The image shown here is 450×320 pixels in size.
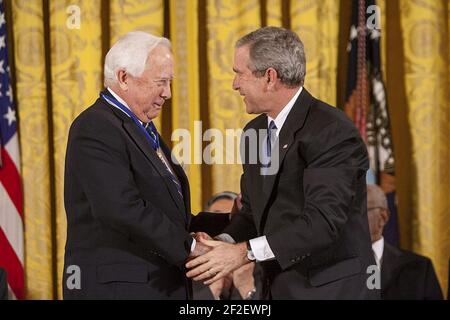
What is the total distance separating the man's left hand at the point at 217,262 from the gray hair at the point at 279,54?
1.98ft

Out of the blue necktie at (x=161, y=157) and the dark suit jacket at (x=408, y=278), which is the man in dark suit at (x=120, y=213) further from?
the dark suit jacket at (x=408, y=278)

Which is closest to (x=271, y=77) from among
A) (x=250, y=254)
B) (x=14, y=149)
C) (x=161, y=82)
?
(x=161, y=82)

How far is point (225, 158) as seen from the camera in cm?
427

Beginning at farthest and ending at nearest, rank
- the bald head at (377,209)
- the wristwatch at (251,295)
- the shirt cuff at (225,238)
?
the bald head at (377,209)
the wristwatch at (251,295)
the shirt cuff at (225,238)

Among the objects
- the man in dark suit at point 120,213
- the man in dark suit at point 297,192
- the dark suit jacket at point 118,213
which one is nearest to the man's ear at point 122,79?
the man in dark suit at point 120,213

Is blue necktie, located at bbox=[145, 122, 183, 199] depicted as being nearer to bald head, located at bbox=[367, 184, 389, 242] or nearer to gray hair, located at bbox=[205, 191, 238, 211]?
gray hair, located at bbox=[205, 191, 238, 211]

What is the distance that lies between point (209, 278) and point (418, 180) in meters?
1.86

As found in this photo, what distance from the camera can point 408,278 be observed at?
3824 millimetres

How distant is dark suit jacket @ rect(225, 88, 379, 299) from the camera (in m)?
A: 2.56

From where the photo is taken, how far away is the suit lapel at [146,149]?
102 inches

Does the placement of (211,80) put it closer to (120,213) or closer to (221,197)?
(221,197)

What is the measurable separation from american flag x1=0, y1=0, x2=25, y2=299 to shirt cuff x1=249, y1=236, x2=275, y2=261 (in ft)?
6.49

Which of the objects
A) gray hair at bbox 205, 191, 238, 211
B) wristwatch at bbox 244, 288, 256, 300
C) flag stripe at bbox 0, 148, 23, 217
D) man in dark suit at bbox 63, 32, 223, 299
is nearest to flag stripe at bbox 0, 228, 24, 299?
flag stripe at bbox 0, 148, 23, 217

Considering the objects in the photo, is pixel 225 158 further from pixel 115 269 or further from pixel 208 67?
pixel 115 269
